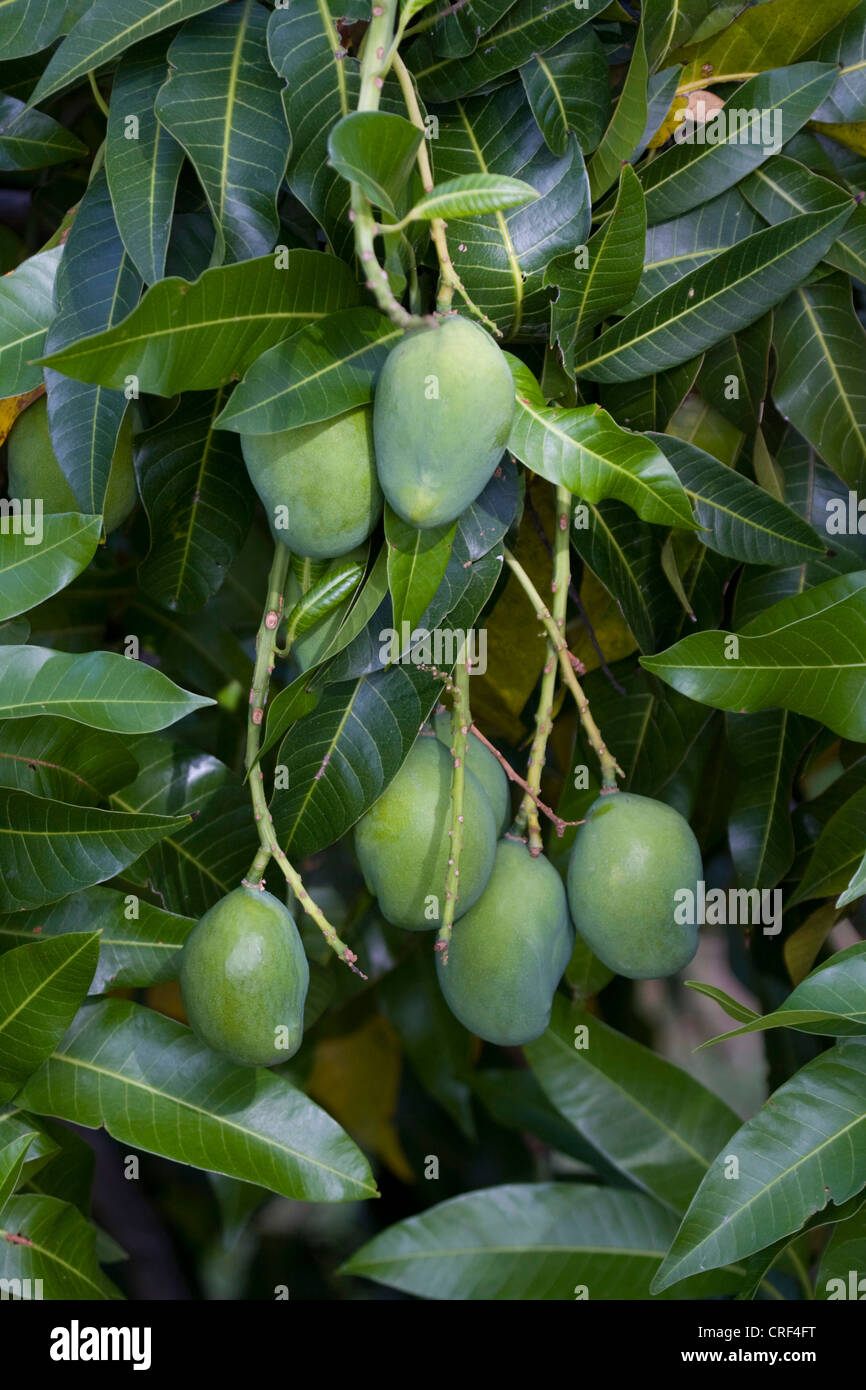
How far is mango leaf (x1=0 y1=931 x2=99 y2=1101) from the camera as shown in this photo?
61 cm

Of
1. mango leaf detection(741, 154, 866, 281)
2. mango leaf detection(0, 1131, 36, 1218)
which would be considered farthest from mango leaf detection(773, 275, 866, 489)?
mango leaf detection(0, 1131, 36, 1218)

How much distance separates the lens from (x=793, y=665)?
61 cm

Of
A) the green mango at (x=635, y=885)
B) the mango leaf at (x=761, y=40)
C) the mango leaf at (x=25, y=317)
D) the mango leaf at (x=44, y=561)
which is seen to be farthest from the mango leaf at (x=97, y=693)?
the mango leaf at (x=761, y=40)

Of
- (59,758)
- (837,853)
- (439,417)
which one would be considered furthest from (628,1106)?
(439,417)

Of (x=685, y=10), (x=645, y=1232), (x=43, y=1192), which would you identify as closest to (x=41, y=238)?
(x=685, y=10)

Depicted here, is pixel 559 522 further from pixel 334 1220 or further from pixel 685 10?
pixel 334 1220

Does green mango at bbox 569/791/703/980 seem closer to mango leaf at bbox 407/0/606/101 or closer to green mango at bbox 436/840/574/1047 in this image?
green mango at bbox 436/840/574/1047

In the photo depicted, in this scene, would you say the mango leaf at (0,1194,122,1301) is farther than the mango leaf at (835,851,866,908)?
Yes

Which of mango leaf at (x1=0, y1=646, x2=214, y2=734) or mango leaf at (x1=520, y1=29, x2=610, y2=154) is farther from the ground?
mango leaf at (x1=520, y1=29, x2=610, y2=154)

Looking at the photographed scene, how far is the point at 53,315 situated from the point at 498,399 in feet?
0.83

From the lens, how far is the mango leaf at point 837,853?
73 centimetres

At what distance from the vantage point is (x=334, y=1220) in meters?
1.17

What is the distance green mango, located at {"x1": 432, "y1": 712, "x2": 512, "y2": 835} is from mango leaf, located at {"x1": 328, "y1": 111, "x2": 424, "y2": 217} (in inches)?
10.9

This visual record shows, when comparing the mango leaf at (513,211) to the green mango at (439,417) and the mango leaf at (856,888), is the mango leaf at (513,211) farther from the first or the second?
the mango leaf at (856,888)
